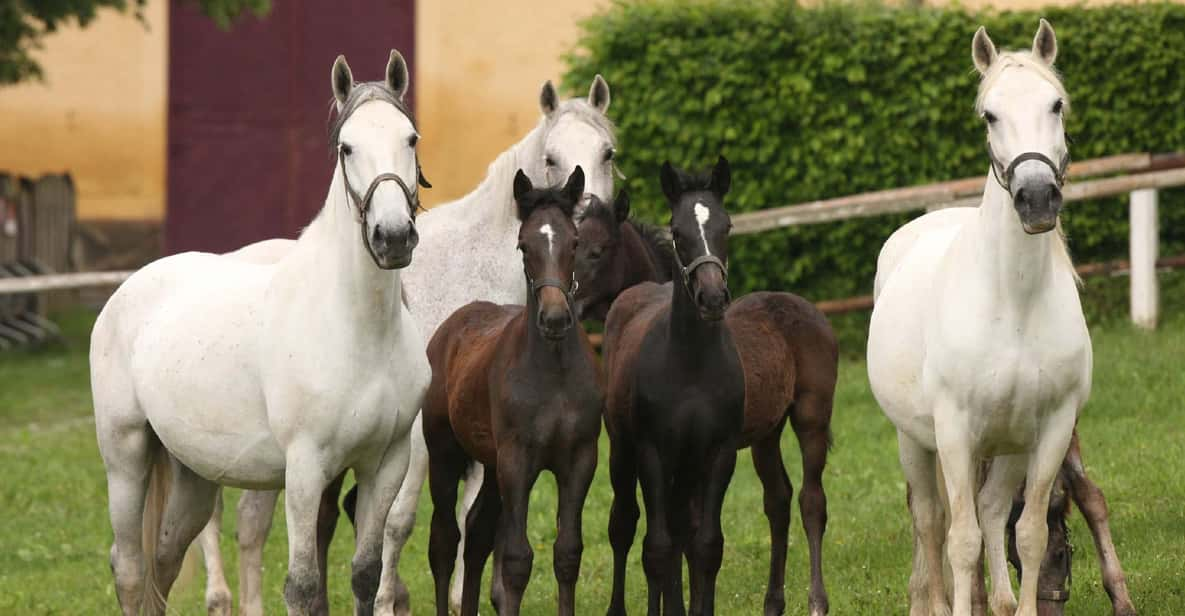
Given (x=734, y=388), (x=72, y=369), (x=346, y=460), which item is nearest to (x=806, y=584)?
(x=734, y=388)

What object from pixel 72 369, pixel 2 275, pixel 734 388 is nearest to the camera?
pixel 734 388

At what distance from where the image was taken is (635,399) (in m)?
6.73

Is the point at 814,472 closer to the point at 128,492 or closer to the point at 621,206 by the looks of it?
the point at 621,206

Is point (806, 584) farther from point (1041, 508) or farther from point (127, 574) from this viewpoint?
point (127, 574)

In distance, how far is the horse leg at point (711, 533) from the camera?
259 inches

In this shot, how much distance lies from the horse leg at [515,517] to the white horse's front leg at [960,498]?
1.47 metres

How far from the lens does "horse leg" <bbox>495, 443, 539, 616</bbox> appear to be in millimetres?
6371

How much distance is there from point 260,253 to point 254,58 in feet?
38.5

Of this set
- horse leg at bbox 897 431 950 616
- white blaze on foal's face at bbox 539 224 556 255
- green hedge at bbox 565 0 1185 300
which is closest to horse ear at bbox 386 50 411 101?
white blaze on foal's face at bbox 539 224 556 255

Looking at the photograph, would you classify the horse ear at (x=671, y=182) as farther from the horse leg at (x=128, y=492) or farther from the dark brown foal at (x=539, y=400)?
the horse leg at (x=128, y=492)

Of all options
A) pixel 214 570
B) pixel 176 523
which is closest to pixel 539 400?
pixel 176 523

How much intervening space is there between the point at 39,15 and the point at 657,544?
34.2 feet

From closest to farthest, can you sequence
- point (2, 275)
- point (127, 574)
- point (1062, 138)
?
point (1062, 138)
point (127, 574)
point (2, 275)

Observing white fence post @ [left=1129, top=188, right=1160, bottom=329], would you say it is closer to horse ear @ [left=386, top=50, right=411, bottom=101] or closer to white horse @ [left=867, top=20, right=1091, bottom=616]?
white horse @ [left=867, top=20, right=1091, bottom=616]
